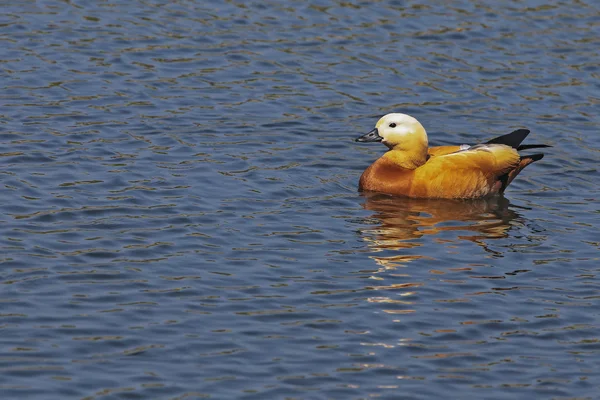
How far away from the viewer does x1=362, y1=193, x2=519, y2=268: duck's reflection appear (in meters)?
12.9

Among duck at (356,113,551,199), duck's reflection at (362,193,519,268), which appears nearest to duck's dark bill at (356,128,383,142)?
duck at (356,113,551,199)

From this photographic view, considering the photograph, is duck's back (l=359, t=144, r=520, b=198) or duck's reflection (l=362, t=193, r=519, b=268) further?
duck's back (l=359, t=144, r=520, b=198)

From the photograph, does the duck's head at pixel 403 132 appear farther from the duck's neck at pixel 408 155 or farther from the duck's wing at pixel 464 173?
the duck's wing at pixel 464 173

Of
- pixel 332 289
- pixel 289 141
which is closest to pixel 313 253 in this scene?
pixel 332 289

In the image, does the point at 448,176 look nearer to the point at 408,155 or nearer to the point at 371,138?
the point at 408,155

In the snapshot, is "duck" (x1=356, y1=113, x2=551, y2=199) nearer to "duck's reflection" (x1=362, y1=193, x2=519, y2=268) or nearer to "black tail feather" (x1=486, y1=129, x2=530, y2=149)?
"black tail feather" (x1=486, y1=129, x2=530, y2=149)

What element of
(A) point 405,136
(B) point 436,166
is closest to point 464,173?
(B) point 436,166

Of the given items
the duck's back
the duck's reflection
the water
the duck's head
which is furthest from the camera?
the duck's head

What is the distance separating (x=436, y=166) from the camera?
15.0 metres

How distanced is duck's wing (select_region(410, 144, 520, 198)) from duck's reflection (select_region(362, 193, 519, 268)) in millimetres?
119

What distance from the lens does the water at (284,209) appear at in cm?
980

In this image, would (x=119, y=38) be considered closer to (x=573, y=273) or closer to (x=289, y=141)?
(x=289, y=141)

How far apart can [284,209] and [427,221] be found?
1.61 metres

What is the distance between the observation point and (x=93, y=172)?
14.4 meters
